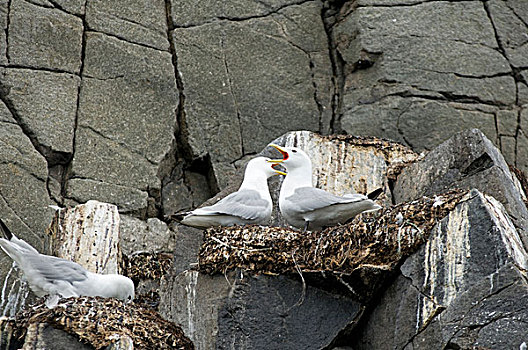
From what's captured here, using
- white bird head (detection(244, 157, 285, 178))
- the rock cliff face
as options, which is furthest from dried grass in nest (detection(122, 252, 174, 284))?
white bird head (detection(244, 157, 285, 178))

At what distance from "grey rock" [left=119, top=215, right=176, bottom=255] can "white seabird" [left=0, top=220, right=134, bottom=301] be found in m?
1.83

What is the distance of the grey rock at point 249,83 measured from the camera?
845cm

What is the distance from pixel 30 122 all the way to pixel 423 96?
371 centimetres

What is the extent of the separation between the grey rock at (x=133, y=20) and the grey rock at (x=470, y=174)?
3.05m

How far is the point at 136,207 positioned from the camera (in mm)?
7941

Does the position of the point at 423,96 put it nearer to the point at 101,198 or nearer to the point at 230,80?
the point at 230,80

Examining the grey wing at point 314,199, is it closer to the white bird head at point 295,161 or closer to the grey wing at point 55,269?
the white bird head at point 295,161

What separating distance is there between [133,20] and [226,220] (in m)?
3.24

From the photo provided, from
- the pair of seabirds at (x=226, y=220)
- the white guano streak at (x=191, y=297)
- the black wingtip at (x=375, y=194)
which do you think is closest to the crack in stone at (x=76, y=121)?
the pair of seabirds at (x=226, y=220)

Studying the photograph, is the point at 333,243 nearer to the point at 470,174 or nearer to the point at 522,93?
the point at 470,174

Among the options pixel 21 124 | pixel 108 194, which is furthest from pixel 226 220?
pixel 21 124

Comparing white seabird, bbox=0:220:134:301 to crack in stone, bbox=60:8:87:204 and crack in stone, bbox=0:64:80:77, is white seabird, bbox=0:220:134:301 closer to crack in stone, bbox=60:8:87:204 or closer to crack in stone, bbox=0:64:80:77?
crack in stone, bbox=60:8:87:204

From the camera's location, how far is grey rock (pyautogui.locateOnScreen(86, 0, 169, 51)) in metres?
8.29

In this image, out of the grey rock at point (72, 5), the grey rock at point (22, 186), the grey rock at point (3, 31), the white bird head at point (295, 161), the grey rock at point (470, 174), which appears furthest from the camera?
the grey rock at point (72, 5)
